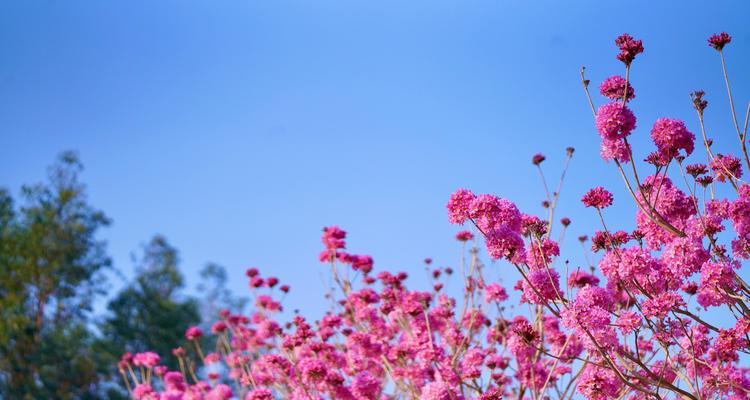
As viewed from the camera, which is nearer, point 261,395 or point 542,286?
point 542,286

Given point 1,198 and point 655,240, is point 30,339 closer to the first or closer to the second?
point 1,198

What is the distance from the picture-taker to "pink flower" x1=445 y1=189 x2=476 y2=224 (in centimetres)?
434

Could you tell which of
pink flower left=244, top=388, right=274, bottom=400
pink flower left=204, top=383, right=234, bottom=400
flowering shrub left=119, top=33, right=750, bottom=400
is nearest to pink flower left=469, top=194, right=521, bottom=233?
flowering shrub left=119, top=33, right=750, bottom=400

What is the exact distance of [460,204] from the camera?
14.3 ft

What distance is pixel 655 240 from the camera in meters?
4.74

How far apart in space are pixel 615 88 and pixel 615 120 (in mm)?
256

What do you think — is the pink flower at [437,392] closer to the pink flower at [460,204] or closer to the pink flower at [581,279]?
the pink flower at [581,279]

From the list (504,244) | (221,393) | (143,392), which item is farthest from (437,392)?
(143,392)

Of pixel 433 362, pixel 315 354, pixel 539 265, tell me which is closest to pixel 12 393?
pixel 315 354

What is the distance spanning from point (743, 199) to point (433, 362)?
2.97 metres

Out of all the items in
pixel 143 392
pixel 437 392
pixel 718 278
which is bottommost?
pixel 437 392

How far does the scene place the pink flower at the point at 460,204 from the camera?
171 inches

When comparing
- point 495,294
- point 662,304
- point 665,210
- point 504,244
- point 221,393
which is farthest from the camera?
point 221,393

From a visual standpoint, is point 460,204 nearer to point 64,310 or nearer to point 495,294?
point 495,294
